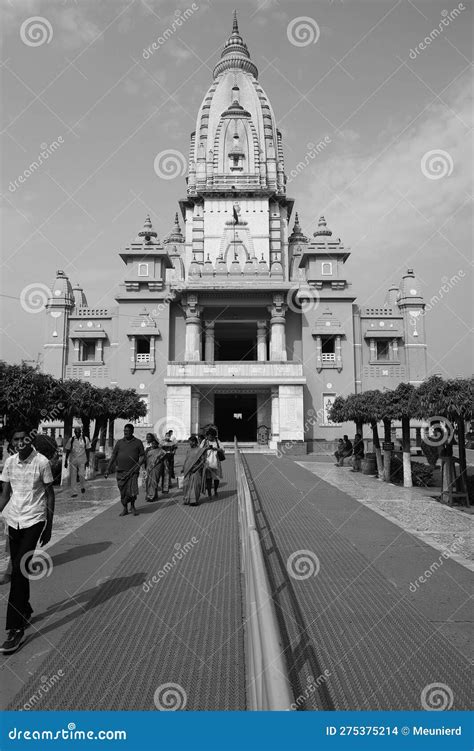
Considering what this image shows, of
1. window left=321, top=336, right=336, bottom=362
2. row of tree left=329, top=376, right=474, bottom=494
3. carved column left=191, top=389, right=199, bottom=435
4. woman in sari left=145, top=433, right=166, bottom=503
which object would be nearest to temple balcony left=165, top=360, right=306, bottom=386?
carved column left=191, top=389, right=199, bottom=435

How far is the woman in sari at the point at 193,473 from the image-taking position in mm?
10023

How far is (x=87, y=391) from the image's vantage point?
1538 cm

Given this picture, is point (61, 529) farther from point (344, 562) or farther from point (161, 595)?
point (344, 562)

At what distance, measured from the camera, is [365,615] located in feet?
14.8

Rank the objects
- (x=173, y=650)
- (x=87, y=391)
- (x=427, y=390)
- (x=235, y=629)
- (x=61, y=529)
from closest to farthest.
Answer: (x=173, y=650), (x=235, y=629), (x=61, y=529), (x=427, y=390), (x=87, y=391)

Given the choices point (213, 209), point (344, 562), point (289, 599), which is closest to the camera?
point (289, 599)

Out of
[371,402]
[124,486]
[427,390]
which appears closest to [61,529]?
[124,486]

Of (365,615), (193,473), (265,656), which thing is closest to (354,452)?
(193,473)

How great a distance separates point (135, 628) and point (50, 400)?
9.81m

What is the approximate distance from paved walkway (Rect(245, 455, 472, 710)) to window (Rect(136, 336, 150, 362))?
24194 mm

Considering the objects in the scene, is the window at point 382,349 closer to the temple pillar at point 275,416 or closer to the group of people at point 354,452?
the temple pillar at point 275,416

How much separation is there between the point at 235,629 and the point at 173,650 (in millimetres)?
612

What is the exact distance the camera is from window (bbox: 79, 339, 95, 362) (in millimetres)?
32250

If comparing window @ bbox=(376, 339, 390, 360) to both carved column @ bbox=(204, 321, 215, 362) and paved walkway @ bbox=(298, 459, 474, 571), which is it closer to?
carved column @ bbox=(204, 321, 215, 362)
